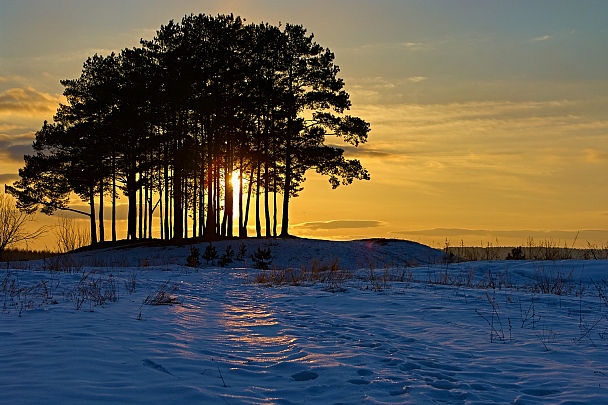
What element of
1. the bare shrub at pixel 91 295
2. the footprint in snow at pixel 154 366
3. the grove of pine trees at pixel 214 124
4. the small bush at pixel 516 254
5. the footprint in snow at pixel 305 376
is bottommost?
the footprint in snow at pixel 305 376

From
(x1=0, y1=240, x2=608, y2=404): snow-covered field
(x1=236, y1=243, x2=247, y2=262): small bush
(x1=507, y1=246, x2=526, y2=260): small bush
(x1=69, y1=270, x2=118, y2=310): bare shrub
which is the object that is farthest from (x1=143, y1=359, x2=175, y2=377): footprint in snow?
(x1=507, y1=246, x2=526, y2=260): small bush

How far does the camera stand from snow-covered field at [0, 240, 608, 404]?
4098 millimetres

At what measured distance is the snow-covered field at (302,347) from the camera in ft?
13.4

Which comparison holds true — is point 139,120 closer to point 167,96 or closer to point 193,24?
point 167,96

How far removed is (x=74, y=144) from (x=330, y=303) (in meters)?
34.3

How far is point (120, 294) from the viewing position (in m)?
10.4

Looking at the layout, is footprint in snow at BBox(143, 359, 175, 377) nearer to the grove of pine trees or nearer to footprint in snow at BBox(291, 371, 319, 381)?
footprint in snow at BBox(291, 371, 319, 381)

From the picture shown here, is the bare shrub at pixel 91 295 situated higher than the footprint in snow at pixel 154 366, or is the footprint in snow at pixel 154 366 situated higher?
the bare shrub at pixel 91 295

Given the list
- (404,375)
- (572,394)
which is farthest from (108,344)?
(572,394)

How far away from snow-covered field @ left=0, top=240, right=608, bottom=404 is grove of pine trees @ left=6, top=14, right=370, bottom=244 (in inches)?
978

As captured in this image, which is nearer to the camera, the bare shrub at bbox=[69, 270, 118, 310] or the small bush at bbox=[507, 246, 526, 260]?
the bare shrub at bbox=[69, 270, 118, 310]

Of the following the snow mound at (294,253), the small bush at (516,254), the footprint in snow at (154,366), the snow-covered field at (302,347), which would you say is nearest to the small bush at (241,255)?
the snow mound at (294,253)

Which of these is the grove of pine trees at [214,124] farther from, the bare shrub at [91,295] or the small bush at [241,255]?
the bare shrub at [91,295]

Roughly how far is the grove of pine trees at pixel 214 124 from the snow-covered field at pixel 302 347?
24.8m
